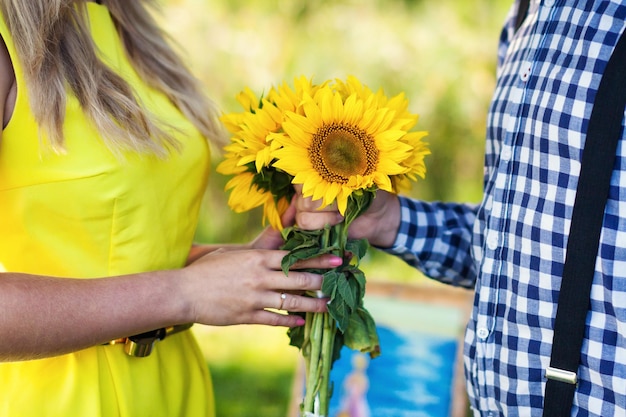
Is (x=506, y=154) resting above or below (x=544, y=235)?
above

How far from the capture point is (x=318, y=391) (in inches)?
59.2

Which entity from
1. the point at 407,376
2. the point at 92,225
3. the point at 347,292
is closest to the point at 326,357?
the point at 347,292

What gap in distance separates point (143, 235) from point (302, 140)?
406 millimetres

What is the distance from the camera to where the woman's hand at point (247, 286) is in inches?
57.9

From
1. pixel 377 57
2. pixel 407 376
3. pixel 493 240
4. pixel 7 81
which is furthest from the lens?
pixel 377 57

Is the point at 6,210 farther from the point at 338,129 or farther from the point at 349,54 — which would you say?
the point at 349,54

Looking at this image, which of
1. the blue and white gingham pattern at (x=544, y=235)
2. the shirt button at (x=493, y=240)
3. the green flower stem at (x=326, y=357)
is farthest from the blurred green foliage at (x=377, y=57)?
the green flower stem at (x=326, y=357)

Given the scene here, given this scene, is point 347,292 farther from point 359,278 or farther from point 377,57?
point 377,57

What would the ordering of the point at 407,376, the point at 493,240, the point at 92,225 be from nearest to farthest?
the point at 92,225 → the point at 493,240 → the point at 407,376

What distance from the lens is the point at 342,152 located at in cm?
141

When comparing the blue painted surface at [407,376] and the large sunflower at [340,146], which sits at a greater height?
the large sunflower at [340,146]

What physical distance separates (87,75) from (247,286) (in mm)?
548

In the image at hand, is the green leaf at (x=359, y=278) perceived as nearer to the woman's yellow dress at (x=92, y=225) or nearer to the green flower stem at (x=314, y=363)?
the green flower stem at (x=314, y=363)

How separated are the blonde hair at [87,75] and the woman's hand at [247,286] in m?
0.28
